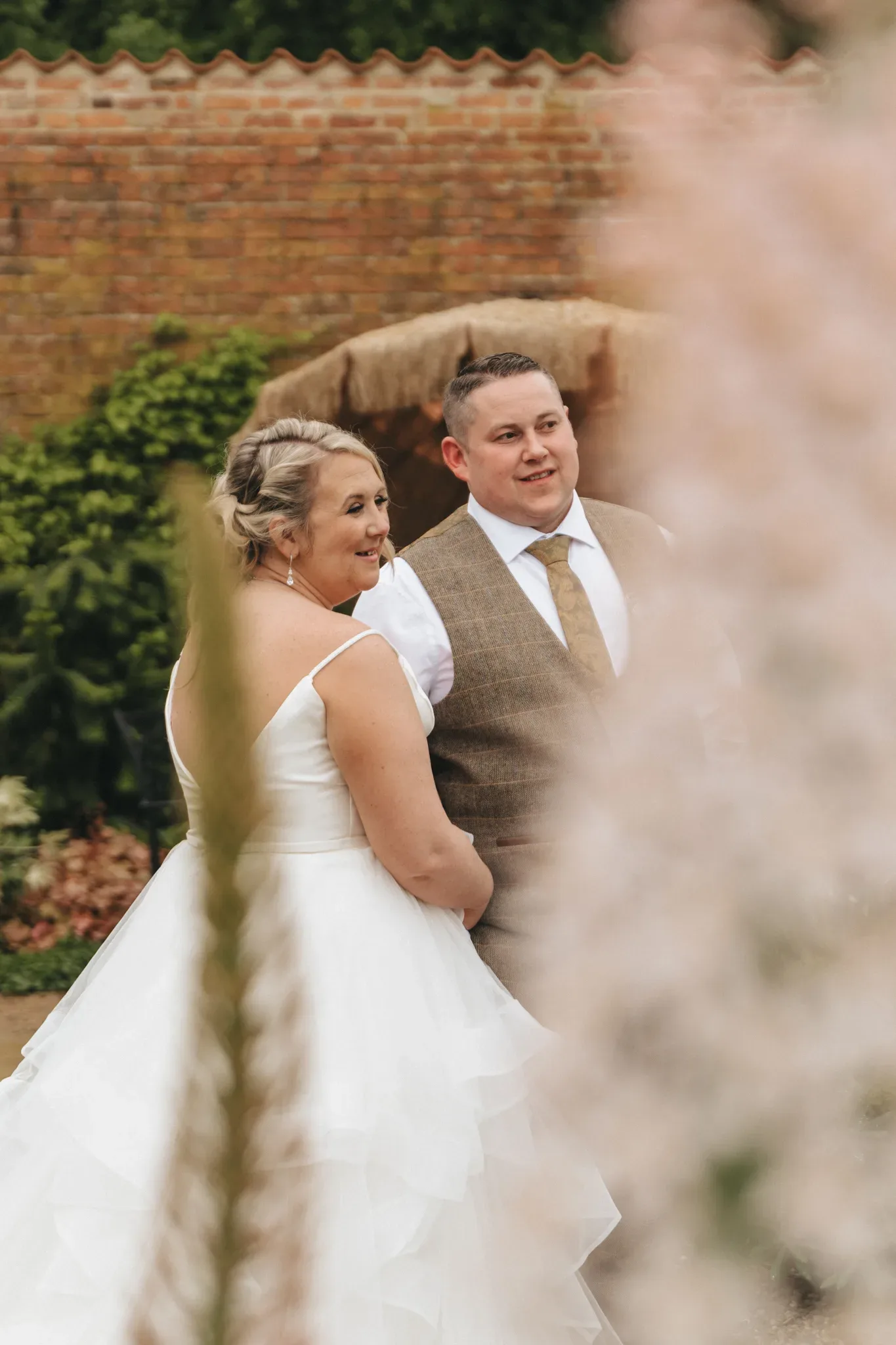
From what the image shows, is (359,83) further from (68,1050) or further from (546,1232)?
(546,1232)

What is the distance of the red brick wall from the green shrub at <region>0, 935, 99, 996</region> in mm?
2494

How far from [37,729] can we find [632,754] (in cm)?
668

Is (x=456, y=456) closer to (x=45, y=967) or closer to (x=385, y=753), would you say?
(x=385, y=753)

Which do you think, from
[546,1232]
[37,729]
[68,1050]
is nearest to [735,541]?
[546,1232]

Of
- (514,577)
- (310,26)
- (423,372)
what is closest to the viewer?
(514,577)

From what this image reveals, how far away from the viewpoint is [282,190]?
21.7 ft

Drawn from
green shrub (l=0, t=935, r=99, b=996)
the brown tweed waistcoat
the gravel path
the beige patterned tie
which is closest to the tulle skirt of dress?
the brown tweed waistcoat

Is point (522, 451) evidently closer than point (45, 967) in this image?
Yes

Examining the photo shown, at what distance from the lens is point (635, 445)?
327 millimetres

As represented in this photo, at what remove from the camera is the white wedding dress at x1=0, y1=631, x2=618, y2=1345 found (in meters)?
1.92

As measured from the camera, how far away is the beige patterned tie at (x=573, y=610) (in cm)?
268

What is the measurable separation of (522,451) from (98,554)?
432cm

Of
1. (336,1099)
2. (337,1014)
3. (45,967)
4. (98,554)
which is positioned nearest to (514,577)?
(337,1014)

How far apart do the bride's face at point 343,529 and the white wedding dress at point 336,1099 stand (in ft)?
0.65
